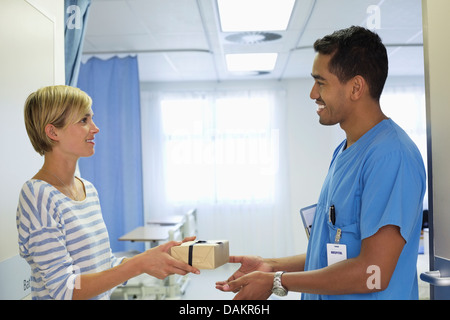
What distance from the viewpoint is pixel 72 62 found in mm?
1387

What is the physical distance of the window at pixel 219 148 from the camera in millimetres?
4309

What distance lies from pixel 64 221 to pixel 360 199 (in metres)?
0.55

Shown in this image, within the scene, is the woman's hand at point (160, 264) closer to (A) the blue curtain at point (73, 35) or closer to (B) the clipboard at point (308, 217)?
(B) the clipboard at point (308, 217)

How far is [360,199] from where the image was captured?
0.80 m

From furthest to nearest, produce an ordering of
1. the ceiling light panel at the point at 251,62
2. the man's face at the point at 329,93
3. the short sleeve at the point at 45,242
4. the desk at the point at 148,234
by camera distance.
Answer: the ceiling light panel at the point at 251,62, the desk at the point at 148,234, the man's face at the point at 329,93, the short sleeve at the point at 45,242

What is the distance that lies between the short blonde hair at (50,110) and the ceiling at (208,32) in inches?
36.5

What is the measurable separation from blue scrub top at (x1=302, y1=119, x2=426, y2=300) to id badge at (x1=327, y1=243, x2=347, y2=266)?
0.05 ft

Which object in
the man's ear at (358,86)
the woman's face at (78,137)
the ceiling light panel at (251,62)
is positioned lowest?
the woman's face at (78,137)

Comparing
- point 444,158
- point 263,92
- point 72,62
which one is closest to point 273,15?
point 72,62

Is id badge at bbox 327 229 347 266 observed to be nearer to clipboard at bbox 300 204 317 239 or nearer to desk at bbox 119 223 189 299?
clipboard at bbox 300 204 317 239

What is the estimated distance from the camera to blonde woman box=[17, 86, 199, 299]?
730 mm

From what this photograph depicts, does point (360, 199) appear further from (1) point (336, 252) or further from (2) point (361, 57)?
(2) point (361, 57)

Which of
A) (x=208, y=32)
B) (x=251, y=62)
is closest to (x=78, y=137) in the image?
(x=208, y=32)

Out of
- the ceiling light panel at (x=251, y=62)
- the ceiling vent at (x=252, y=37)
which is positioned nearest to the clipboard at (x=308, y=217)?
the ceiling vent at (x=252, y=37)
